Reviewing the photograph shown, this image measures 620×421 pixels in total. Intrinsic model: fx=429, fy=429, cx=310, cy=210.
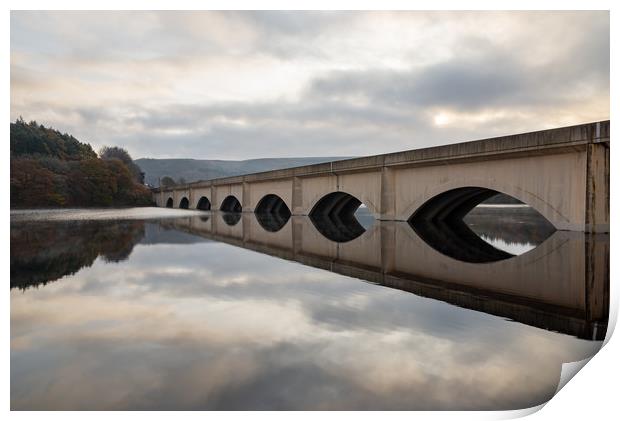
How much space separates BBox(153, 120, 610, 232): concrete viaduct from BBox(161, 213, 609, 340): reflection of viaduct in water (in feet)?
5.96

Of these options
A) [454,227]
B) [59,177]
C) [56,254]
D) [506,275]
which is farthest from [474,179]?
[59,177]

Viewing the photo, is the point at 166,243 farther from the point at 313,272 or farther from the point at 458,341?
the point at 458,341

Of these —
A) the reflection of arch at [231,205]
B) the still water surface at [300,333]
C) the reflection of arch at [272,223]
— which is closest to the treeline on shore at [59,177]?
the reflection of arch at [231,205]

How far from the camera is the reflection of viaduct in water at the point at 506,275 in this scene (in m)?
5.50

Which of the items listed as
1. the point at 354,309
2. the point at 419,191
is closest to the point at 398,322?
the point at 354,309

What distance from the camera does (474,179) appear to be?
1864 centimetres

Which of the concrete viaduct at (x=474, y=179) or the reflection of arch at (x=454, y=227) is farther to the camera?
the concrete viaduct at (x=474, y=179)

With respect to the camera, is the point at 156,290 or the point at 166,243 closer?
the point at 156,290

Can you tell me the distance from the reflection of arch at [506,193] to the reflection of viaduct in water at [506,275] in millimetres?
1790

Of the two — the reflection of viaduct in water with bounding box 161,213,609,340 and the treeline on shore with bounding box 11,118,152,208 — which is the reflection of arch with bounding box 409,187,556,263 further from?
the treeline on shore with bounding box 11,118,152,208

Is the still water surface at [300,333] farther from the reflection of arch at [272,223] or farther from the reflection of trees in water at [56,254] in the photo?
the reflection of arch at [272,223]

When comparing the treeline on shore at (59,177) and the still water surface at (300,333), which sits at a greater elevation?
the treeline on shore at (59,177)

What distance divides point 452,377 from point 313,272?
533 centimetres

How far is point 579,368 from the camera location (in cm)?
386
